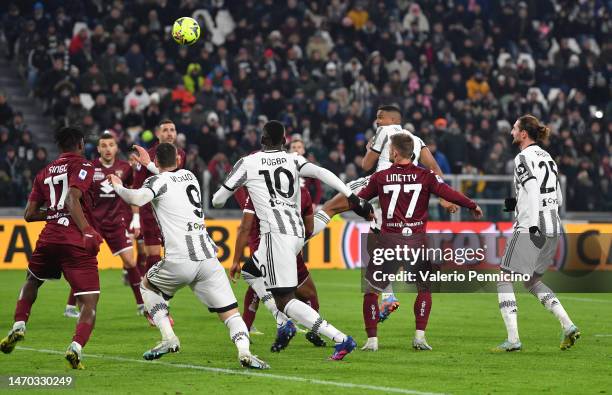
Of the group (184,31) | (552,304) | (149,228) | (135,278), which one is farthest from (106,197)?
(552,304)

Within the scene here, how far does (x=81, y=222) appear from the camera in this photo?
1015cm

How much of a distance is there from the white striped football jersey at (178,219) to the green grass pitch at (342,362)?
39.7 inches

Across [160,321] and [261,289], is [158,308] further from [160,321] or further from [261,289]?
[261,289]

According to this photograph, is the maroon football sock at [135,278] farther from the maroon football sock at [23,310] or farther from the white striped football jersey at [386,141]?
the maroon football sock at [23,310]

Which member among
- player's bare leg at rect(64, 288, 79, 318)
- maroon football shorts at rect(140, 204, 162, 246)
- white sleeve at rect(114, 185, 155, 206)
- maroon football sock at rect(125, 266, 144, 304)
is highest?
white sleeve at rect(114, 185, 155, 206)

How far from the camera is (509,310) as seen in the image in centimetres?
1148

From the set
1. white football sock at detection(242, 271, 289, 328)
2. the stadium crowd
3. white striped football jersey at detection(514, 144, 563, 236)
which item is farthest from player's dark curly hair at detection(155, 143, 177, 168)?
the stadium crowd

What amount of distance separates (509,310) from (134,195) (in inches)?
158

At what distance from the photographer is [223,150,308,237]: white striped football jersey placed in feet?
34.5

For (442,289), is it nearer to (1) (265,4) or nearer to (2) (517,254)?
(2) (517,254)

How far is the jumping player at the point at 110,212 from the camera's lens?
1470 centimetres

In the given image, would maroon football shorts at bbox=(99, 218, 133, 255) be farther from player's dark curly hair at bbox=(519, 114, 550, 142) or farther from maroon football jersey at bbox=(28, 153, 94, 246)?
player's dark curly hair at bbox=(519, 114, 550, 142)

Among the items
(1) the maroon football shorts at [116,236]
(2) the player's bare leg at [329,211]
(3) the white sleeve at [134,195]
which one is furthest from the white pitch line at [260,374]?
(1) the maroon football shorts at [116,236]

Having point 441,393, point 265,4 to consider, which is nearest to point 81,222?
point 441,393
